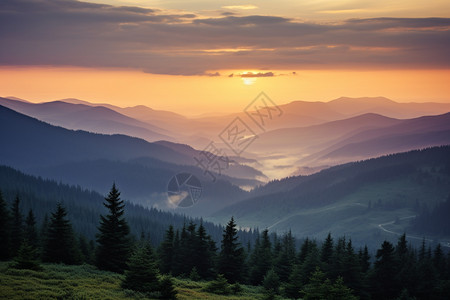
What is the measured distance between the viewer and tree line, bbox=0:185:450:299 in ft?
176

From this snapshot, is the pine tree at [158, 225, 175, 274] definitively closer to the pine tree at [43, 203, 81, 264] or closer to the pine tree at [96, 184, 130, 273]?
the pine tree at [43, 203, 81, 264]

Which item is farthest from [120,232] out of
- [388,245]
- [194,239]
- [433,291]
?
[433,291]

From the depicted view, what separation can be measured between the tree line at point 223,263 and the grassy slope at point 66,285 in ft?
7.34

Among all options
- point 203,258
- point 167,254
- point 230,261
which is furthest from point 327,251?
point 167,254

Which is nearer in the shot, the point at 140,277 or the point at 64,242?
the point at 140,277

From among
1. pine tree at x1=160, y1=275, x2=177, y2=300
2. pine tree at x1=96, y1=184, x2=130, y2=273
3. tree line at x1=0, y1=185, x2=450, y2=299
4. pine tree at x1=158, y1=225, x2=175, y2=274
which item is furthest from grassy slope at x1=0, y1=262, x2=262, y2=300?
pine tree at x1=158, y1=225, x2=175, y2=274

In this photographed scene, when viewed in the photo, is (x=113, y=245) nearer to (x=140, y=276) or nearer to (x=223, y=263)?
(x=140, y=276)

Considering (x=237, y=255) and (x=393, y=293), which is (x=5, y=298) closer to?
(x=237, y=255)

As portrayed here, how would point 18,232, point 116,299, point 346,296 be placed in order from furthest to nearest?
point 18,232 → point 346,296 → point 116,299

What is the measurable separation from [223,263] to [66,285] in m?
34.3

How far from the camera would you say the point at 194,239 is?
7962 centimetres

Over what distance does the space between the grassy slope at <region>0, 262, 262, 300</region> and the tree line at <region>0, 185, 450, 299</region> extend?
2237 mm

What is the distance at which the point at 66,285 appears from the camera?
4553 centimetres

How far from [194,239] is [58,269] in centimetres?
2895
